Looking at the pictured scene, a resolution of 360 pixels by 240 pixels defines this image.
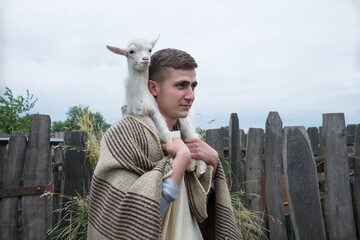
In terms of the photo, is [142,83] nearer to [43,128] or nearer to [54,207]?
[43,128]

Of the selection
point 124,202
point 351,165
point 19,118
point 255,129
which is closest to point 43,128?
point 124,202

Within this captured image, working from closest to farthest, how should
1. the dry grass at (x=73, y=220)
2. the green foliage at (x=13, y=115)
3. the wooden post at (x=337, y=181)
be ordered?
the dry grass at (x=73, y=220)
the wooden post at (x=337, y=181)
the green foliage at (x=13, y=115)

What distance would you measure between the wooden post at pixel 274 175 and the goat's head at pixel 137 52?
7.27 ft

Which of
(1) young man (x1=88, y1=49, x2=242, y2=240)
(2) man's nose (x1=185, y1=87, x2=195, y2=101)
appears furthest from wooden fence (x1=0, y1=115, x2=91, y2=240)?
(2) man's nose (x1=185, y1=87, x2=195, y2=101)

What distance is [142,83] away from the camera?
2346mm

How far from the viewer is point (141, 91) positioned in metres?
2.32

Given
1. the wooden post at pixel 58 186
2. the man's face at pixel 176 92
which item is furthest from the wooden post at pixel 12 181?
the man's face at pixel 176 92

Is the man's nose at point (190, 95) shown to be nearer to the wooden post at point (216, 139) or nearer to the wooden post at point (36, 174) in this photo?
the wooden post at point (216, 139)

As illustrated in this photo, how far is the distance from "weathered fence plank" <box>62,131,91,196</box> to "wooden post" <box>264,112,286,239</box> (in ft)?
7.46

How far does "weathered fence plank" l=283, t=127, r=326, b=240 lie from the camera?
3.86 meters

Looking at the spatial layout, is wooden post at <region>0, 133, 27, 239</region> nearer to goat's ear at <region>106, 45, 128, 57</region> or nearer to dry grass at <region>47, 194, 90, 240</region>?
dry grass at <region>47, 194, 90, 240</region>

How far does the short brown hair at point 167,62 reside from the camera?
2328 millimetres

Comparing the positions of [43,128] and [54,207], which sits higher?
[43,128]

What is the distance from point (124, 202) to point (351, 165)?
364 centimetres
